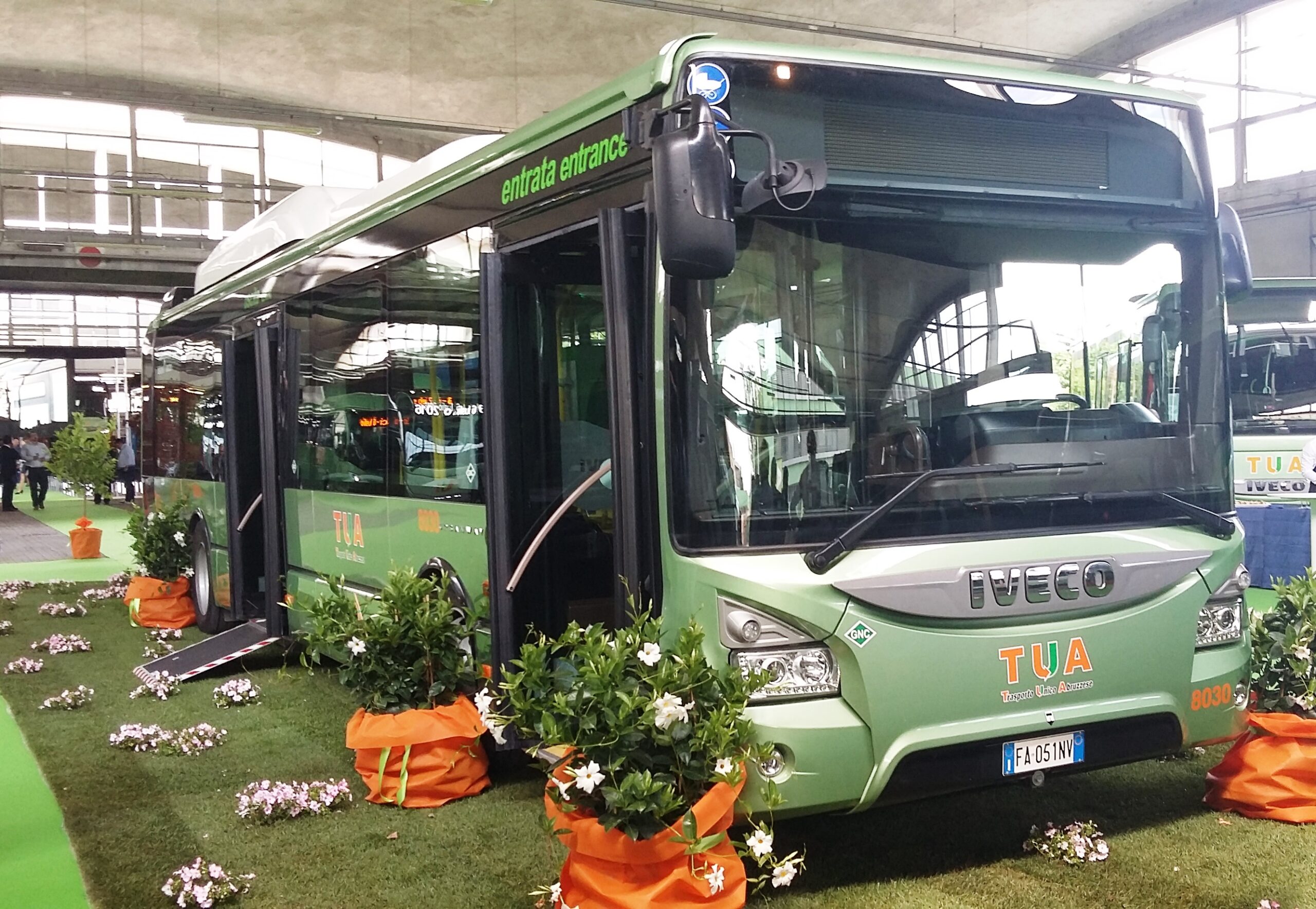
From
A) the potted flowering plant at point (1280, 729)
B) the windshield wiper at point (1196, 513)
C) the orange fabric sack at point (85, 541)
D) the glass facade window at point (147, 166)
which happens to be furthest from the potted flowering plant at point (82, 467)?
the windshield wiper at point (1196, 513)

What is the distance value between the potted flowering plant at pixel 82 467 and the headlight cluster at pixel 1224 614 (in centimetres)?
1651

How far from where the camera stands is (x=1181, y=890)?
4199mm

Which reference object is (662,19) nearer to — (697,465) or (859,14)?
(859,14)

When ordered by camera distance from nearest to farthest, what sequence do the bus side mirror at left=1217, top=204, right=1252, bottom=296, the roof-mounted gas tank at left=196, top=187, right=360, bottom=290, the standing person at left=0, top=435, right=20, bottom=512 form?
the bus side mirror at left=1217, top=204, right=1252, bottom=296, the roof-mounted gas tank at left=196, top=187, right=360, bottom=290, the standing person at left=0, top=435, right=20, bottom=512

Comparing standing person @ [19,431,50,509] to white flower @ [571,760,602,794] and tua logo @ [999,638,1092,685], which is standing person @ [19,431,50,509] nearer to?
white flower @ [571,760,602,794]

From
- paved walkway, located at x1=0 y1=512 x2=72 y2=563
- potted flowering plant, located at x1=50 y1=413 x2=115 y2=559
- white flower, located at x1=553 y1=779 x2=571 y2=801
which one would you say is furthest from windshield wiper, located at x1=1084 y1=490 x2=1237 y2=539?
paved walkway, located at x1=0 y1=512 x2=72 y2=563

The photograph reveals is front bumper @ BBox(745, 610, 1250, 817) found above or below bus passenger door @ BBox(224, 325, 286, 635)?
below

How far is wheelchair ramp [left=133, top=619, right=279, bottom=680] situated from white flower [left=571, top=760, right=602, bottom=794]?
520 centimetres

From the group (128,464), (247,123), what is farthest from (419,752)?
(128,464)

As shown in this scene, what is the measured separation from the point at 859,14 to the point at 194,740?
1578cm

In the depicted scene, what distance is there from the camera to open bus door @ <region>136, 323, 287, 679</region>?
8.39 metres

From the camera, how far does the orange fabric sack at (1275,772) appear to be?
15.9ft

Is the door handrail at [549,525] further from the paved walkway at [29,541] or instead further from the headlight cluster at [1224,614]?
the paved walkway at [29,541]

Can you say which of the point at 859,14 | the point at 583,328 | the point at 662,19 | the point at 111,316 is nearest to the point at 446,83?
the point at 662,19
